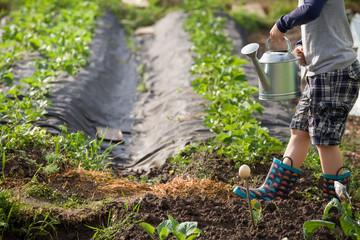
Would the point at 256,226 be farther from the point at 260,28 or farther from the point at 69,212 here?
the point at 260,28

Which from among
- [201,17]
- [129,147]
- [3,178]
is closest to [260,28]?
[201,17]

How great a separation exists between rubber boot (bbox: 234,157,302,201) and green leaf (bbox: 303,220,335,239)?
0.62 meters

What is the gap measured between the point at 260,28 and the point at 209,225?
653 centimetres

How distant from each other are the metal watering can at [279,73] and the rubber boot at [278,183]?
1.31 ft

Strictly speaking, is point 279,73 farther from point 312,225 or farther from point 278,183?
point 312,225

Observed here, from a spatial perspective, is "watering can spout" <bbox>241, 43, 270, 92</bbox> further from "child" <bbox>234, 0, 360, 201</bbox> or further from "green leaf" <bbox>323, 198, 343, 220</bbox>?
"green leaf" <bbox>323, 198, 343, 220</bbox>

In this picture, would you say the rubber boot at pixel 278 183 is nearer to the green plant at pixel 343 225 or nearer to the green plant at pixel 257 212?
the green plant at pixel 257 212

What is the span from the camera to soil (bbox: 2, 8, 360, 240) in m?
2.49

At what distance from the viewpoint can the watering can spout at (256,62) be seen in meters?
2.71

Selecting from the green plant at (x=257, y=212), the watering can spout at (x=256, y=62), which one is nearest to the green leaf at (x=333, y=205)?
the green plant at (x=257, y=212)

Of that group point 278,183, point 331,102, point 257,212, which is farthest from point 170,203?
point 331,102

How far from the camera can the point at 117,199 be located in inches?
114

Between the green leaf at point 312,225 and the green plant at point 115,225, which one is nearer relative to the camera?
the green leaf at point 312,225

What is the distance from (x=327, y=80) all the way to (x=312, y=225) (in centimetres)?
87
